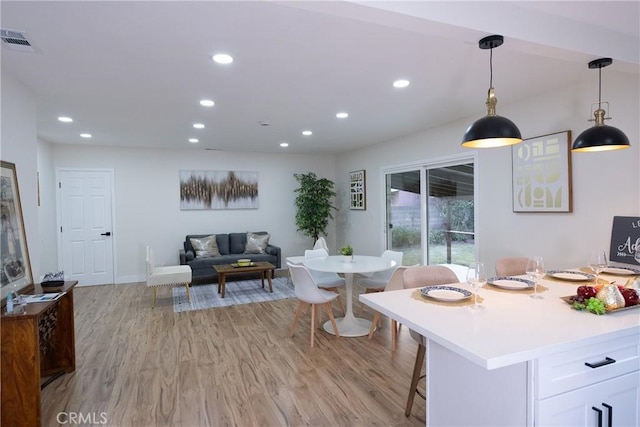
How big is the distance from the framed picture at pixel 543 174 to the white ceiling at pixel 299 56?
515mm

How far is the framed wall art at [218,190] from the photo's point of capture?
6.66 metres

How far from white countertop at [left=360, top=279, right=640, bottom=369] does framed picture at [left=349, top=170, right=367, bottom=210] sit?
4.77 meters

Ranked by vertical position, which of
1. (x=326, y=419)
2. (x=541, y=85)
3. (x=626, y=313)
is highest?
(x=541, y=85)

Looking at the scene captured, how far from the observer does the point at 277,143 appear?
6.04m

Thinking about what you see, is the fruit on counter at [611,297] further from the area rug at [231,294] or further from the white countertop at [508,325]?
the area rug at [231,294]

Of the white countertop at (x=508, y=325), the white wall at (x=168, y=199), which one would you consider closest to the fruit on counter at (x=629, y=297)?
the white countertop at (x=508, y=325)

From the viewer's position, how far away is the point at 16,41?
2.24m

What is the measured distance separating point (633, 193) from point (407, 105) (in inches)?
82.6

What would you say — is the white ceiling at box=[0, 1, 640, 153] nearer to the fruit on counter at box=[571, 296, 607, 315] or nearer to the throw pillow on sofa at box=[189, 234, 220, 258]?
the fruit on counter at box=[571, 296, 607, 315]

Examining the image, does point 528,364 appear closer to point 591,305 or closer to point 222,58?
point 591,305

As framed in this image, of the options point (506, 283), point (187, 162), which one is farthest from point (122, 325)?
point (506, 283)

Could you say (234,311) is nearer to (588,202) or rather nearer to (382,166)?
(382,166)

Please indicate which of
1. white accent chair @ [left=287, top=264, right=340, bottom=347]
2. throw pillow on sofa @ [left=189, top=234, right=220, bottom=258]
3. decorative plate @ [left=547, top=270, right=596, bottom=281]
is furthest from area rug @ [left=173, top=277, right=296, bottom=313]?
decorative plate @ [left=547, top=270, right=596, bottom=281]

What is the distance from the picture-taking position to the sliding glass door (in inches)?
181
